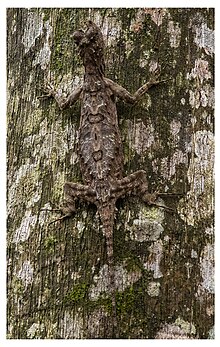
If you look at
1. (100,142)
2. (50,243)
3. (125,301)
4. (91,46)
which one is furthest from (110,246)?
(91,46)

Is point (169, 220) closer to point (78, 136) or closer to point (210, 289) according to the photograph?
point (210, 289)

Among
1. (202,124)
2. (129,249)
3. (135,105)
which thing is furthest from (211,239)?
(135,105)

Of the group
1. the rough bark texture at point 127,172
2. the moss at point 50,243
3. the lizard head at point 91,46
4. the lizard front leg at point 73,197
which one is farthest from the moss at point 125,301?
the lizard head at point 91,46

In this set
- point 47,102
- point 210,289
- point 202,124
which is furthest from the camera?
point 47,102

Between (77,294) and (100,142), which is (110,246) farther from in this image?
(100,142)

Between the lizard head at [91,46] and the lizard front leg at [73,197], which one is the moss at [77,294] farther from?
the lizard head at [91,46]

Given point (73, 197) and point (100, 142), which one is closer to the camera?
point (73, 197)
